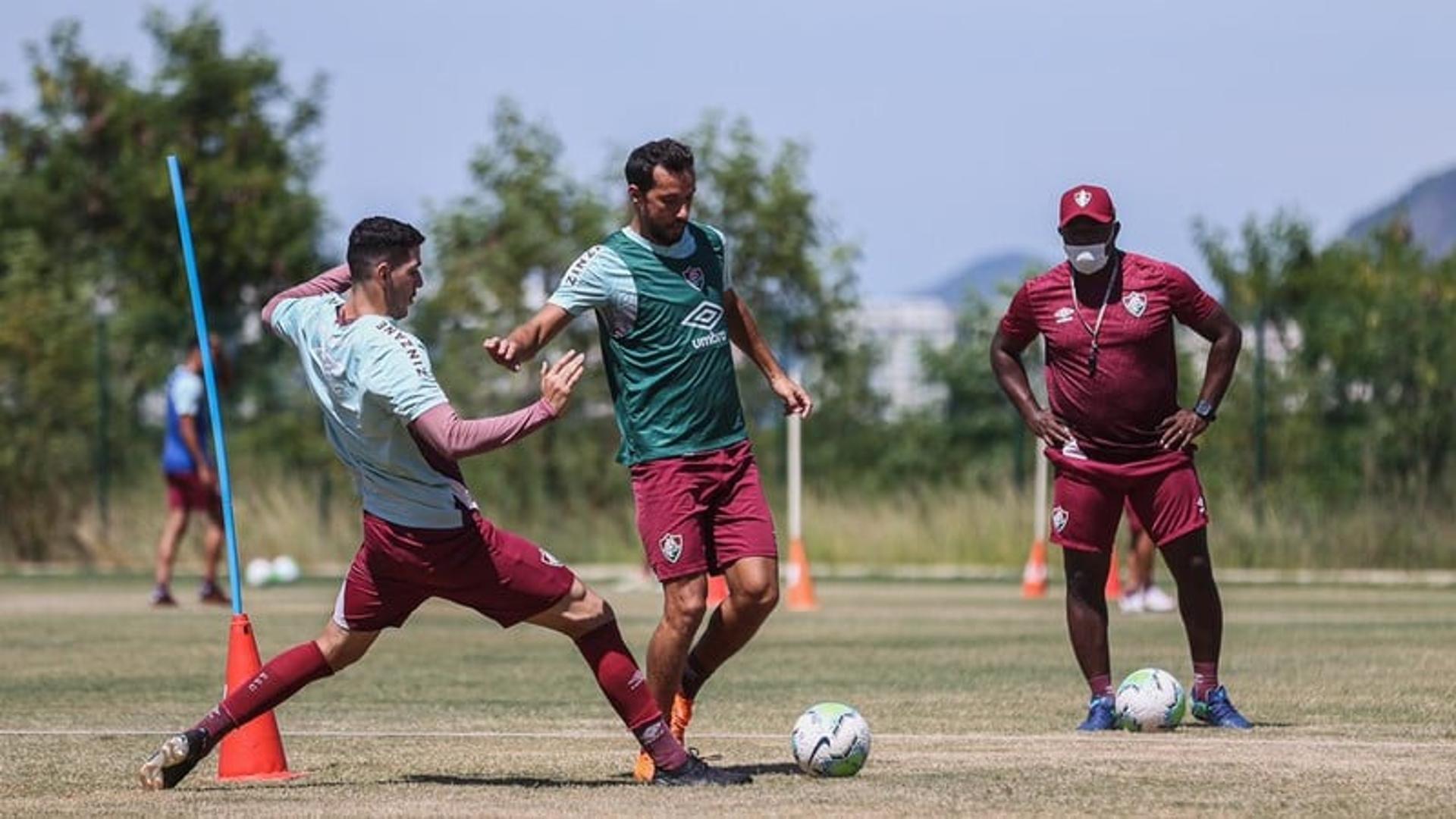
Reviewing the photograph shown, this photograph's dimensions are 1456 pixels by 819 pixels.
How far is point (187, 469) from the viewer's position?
2219cm


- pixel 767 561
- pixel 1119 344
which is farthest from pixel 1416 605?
pixel 767 561

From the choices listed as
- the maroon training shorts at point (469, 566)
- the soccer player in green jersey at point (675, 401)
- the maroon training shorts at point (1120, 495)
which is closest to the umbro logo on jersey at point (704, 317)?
the soccer player in green jersey at point (675, 401)

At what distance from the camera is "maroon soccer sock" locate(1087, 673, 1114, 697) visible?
38.8ft

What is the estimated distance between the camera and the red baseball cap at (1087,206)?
11703 mm

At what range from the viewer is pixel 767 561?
10.3 metres

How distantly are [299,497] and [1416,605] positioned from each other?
15.0 meters

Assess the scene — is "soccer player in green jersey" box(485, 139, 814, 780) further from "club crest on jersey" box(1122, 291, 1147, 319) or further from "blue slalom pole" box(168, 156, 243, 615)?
"club crest on jersey" box(1122, 291, 1147, 319)

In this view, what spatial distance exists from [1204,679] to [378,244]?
173 inches

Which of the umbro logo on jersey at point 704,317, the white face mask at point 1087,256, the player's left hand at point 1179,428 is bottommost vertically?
the player's left hand at point 1179,428

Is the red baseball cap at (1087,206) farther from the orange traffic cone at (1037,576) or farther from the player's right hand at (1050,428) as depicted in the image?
the orange traffic cone at (1037,576)

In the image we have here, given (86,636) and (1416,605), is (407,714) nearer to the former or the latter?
(86,636)

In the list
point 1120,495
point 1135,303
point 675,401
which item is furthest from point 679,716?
point 1135,303

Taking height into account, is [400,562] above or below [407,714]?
above

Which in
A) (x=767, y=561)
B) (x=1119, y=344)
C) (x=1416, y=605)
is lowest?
(x=1416, y=605)
